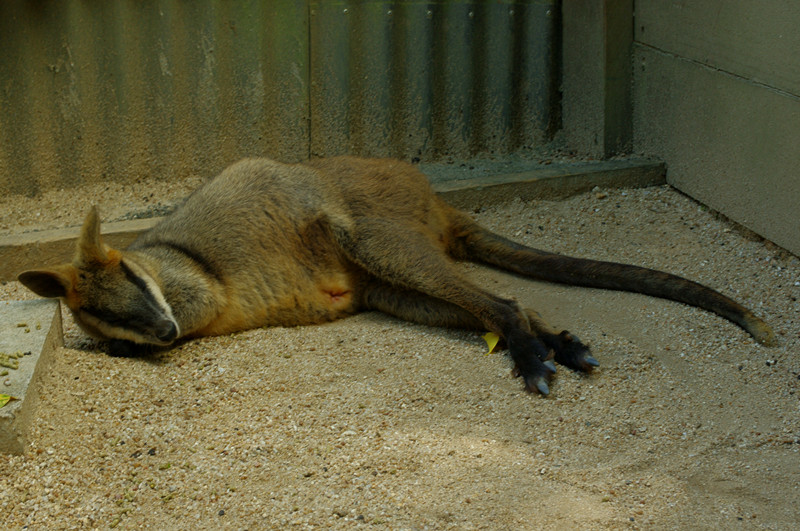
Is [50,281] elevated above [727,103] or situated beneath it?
situated beneath

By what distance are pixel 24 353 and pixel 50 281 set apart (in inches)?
17.0

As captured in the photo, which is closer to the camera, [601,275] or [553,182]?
[601,275]

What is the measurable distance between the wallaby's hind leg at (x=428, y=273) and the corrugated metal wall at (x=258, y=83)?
1.47m

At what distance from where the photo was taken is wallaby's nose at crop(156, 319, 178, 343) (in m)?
3.81

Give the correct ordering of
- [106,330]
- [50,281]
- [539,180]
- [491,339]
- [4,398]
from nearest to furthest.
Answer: [4,398], [50,281], [106,330], [491,339], [539,180]

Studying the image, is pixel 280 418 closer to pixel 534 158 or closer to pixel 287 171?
pixel 287 171

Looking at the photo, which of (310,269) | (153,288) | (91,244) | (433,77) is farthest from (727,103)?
(91,244)

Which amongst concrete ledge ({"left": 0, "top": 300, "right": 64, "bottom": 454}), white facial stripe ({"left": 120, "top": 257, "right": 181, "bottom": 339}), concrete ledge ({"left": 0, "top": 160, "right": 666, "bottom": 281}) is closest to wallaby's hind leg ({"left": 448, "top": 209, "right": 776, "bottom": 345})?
concrete ledge ({"left": 0, "top": 160, "right": 666, "bottom": 281})

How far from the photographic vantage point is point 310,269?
4.37 m

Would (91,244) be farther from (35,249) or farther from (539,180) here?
(539,180)

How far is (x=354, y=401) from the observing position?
136 inches

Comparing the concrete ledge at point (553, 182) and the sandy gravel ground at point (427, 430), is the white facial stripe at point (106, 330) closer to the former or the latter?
the sandy gravel ground at point (427, 430)

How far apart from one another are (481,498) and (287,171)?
234cm

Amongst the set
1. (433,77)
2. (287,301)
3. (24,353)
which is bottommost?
(287,301)
